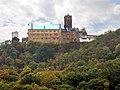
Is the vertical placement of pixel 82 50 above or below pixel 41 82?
above

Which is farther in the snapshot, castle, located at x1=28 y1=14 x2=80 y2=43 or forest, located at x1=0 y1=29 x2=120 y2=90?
castle, located at x1=28 y1=14 x2=80 y2=43

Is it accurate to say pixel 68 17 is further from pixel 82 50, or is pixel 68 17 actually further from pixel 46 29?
pixel 82 50

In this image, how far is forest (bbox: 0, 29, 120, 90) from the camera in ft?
142

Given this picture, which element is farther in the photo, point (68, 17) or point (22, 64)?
point (68, 17)

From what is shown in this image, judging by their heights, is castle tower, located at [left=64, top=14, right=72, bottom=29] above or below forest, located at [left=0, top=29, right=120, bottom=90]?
above

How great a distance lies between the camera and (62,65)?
211 ft

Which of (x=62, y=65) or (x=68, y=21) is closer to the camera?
(x=62, y=65)

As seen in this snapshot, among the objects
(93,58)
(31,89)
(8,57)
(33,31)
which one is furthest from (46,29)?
(31,89)

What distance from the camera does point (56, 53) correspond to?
74875 millimetres

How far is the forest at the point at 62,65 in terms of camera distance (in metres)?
43.4

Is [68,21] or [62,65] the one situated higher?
[68,21]

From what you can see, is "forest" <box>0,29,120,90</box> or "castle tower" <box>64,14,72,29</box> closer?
"forest" <box>0,29,120,90</box>

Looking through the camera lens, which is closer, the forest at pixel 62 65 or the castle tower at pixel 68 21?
the forest at pixel 62 65

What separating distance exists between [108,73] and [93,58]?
1567cm
